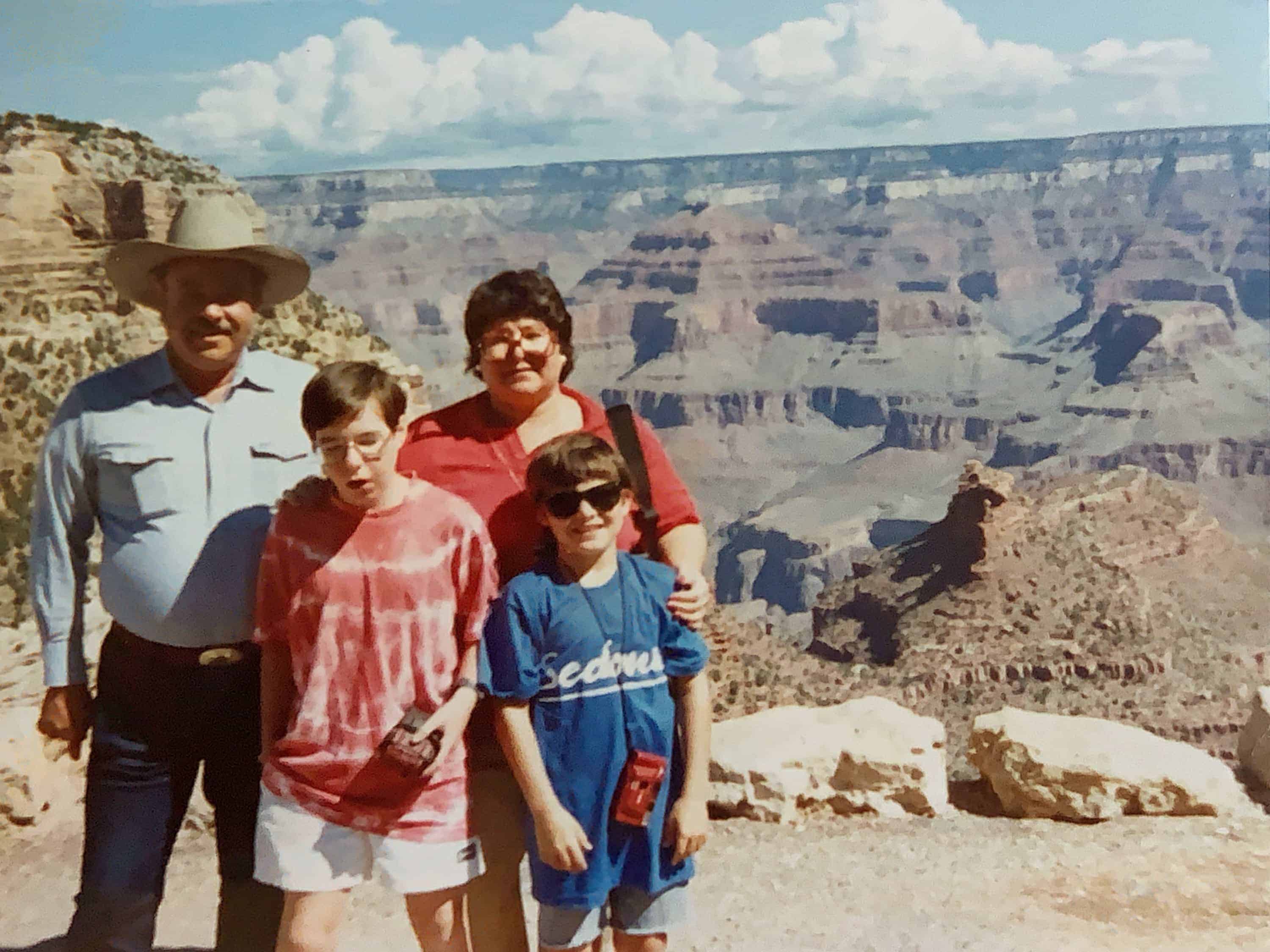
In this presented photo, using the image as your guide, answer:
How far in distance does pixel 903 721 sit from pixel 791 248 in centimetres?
8594

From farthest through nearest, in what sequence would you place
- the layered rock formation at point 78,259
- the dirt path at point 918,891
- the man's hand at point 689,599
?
the layered rock formation at point 78,259 → the dirt path at point 918,891 → the man's hand at point 689,599

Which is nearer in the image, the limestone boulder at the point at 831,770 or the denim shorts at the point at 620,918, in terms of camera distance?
the denim shorts at the point at 620,918

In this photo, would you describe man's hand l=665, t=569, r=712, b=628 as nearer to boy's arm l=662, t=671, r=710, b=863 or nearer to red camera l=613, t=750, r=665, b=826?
boy's arm l=662, t=671, r=710, b=863

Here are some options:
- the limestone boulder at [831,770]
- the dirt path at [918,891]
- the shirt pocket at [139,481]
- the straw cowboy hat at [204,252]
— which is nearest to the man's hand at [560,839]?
the shirt pocket at [139,481]

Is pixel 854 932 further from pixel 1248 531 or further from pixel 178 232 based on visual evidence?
pixel 1248 531

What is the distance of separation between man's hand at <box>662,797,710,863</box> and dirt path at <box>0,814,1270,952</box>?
170cm

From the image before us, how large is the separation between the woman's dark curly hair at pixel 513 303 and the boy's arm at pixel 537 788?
91 cm

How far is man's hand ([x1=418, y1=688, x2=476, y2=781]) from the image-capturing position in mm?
3016

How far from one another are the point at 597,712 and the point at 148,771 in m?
1.19

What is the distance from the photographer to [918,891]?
519 centimetres

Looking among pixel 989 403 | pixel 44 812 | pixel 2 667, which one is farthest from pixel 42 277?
pixel 989 403

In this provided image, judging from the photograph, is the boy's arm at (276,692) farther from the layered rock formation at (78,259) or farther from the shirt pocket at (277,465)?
the layered rock formation at (78,259)

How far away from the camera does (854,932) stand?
4.85m

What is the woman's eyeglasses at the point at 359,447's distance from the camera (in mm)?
3010
